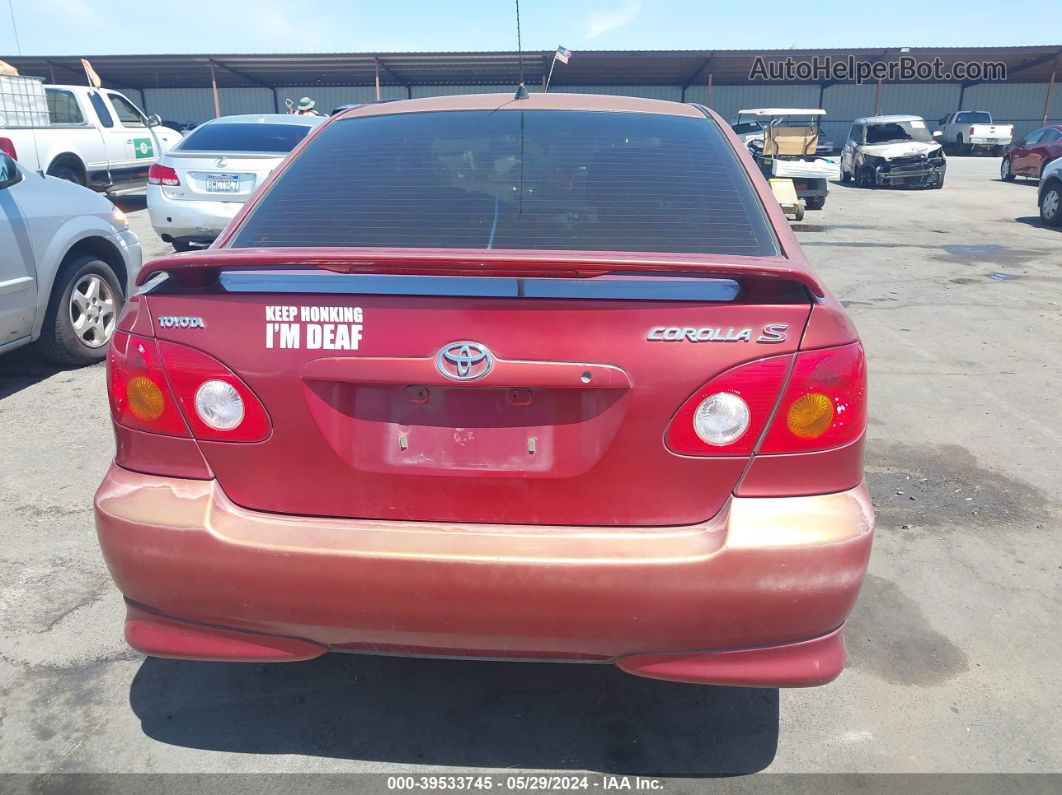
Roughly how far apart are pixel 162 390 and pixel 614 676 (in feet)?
5.28

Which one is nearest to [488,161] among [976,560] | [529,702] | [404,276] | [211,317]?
[404,276]

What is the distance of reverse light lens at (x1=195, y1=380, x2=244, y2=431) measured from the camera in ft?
6.76

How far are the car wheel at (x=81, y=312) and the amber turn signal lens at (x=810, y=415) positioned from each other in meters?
4.76

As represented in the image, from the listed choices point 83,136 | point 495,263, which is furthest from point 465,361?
point 83,136

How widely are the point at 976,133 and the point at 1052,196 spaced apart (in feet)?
75.5

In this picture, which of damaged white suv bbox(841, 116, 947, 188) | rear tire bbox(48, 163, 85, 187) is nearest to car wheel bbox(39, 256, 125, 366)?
rear tire bbox(48, 163, 85, 187)

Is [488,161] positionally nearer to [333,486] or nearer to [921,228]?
[333,486]

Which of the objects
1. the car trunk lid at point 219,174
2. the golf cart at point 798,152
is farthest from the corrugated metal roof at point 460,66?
the car trunk lid at point 219,174

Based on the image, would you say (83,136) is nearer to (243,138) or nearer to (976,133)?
(243,138)

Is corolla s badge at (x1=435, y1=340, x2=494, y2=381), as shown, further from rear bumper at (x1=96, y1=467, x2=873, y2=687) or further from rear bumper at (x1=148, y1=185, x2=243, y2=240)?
rear bumper at (x1=148, y1=185, x2=243, y2=240)

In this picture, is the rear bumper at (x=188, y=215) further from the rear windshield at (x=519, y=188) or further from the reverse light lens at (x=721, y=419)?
the reverse light lens at (x=721, y=419)

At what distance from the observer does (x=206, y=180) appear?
30.3ft

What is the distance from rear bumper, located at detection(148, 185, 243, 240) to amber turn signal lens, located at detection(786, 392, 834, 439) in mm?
8161

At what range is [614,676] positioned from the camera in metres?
2.78
